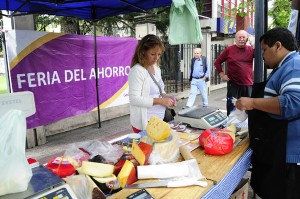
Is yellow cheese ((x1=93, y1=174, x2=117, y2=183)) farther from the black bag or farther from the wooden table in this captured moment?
the black bag

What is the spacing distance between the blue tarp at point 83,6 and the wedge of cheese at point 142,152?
8.85ft

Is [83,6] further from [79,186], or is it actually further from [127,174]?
[79,186]

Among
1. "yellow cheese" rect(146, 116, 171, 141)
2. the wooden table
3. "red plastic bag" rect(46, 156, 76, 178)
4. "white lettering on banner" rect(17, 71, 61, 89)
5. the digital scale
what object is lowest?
the wooden table

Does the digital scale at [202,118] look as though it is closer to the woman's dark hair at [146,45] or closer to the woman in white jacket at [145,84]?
the woman in white jacket at [145,84]

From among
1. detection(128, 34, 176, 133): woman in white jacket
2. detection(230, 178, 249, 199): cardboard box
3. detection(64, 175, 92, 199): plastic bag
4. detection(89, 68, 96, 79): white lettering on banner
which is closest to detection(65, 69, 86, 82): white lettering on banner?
detection(89, 68, 96, 79): white lettering on banner

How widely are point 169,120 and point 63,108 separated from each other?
294 centimetres

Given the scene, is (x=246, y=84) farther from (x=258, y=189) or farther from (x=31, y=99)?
(x=31, y=99)

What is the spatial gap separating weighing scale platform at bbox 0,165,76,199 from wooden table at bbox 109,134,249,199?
1.03 ft

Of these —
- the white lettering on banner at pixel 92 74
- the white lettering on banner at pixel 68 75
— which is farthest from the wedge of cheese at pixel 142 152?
the white lettering on banner at pixel 92 74

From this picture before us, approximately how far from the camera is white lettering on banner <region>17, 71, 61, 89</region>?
411 cm

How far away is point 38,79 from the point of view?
14.3 ft

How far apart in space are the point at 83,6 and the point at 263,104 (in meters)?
3.72

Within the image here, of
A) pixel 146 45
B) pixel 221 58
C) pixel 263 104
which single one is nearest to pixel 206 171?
pixel 263 104

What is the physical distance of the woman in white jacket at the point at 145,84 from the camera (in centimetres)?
229
